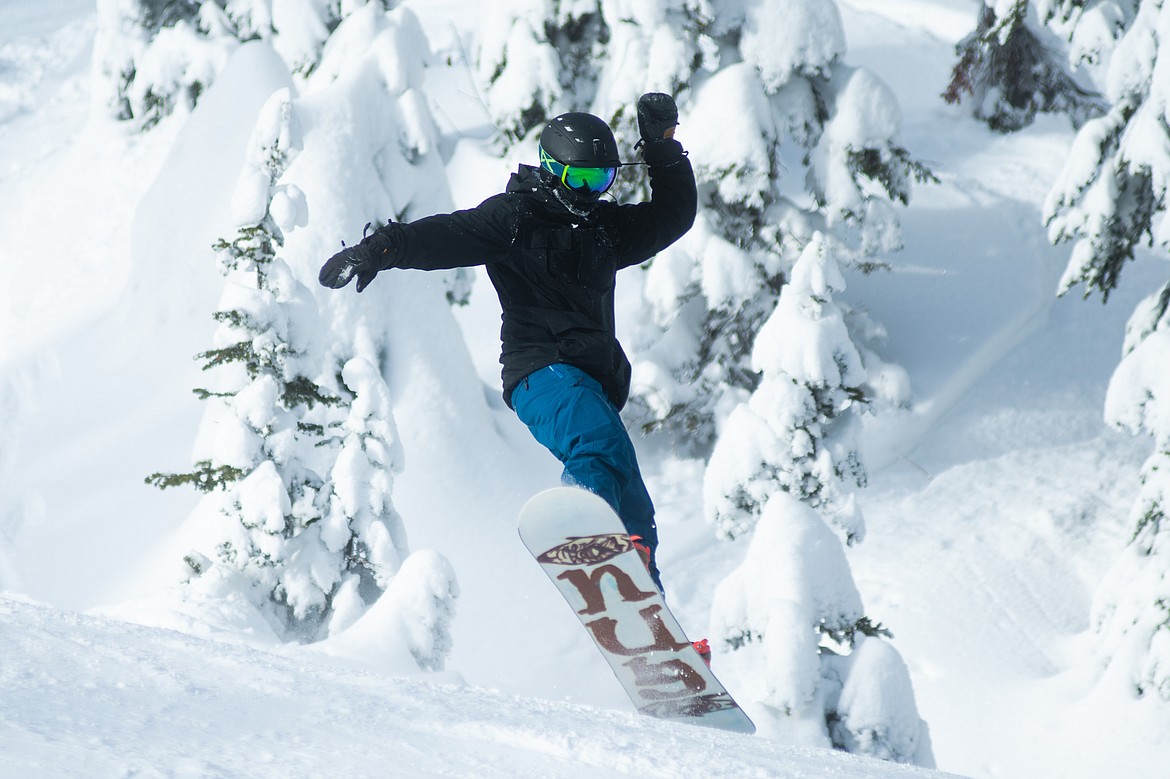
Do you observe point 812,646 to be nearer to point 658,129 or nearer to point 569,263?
point 569,263

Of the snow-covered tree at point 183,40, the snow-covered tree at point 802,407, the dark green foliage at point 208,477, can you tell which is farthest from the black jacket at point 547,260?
the snow-covered tree at point 183,40

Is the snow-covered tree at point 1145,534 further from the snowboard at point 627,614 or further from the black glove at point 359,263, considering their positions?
the black glove at point 359,263

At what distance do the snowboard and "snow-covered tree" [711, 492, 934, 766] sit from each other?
2.15 meters

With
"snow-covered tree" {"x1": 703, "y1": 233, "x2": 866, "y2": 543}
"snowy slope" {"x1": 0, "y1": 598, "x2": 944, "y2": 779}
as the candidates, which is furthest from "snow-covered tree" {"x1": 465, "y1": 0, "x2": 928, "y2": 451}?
"snowy slope" {"x1": 0, "y1": 598, "x2": 944, "y2": 779}

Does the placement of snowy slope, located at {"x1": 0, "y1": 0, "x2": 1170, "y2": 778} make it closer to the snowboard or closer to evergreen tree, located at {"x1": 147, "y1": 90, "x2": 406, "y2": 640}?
evergreen tree, located at {"x1": 147, "y1": 90, "x2": 406, "y2": 640}

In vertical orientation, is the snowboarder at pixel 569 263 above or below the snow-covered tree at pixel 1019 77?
above

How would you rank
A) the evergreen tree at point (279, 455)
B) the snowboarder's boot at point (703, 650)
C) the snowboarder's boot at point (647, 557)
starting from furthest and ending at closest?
the evergreen tree at point (279, 455) < the snowboarder's boot at point (703, 650) < the snowboarder's boot at point (647, 557)

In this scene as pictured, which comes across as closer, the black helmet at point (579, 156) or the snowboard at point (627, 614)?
the snowboard at point (627, 614)

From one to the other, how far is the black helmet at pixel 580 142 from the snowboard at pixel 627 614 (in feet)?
4.27

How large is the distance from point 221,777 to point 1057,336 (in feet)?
44.5

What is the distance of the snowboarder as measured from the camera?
4.43 m

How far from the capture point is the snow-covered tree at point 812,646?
22.3ft

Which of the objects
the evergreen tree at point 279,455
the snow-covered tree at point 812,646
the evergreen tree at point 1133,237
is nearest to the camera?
the snow-covered tree at point 812,646

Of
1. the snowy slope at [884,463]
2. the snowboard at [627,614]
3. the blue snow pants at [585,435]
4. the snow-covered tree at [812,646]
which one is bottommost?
the snowy slope at [884,463]
